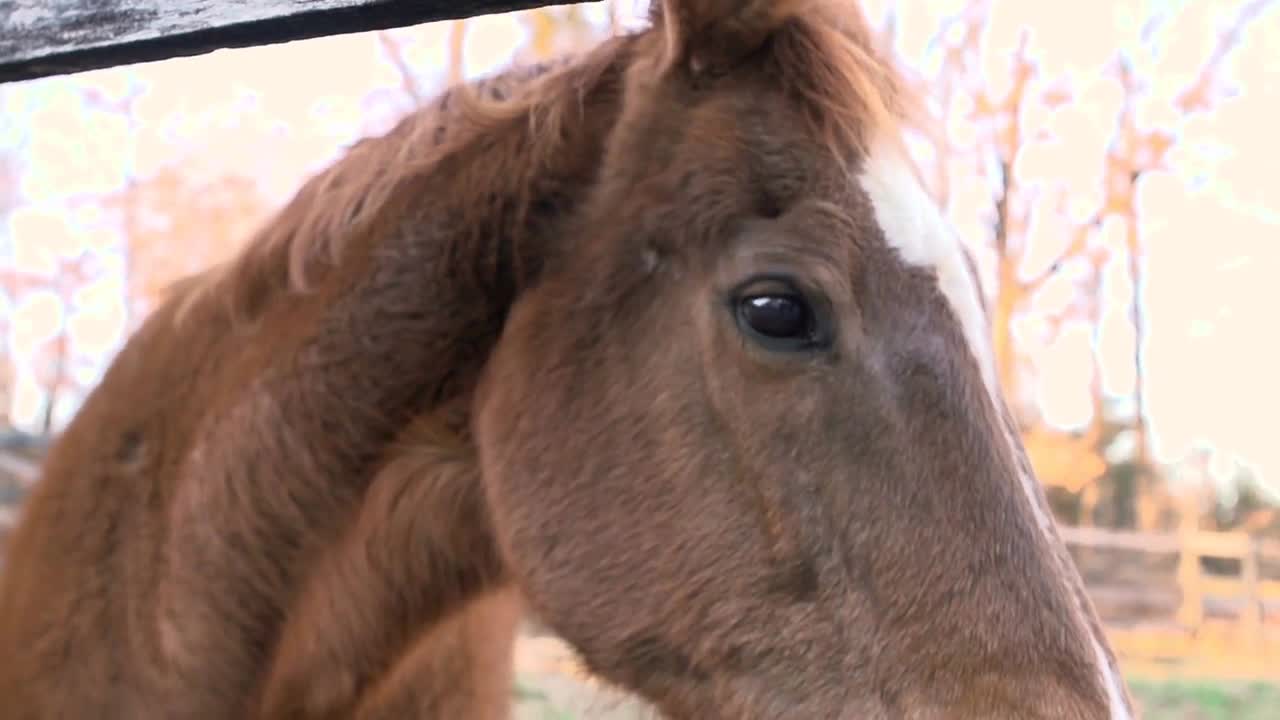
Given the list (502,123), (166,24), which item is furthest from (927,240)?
(166,24)

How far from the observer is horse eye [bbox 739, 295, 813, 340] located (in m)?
1.64

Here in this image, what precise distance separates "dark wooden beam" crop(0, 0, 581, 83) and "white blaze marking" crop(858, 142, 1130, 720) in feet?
1.83

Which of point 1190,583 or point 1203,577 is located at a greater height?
point 1190,583

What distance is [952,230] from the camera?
5.57ft

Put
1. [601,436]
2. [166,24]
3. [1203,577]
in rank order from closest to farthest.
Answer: [166,24] < [601,436] < [1203,577]

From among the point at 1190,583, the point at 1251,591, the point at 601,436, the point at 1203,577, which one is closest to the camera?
the point at 601,436

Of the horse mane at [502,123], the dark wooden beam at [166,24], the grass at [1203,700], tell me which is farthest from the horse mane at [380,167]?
the grass at [1203,700]

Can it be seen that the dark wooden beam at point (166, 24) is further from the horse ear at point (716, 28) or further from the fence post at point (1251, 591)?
the fence post at point (1251, 591)

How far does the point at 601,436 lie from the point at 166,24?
907mm

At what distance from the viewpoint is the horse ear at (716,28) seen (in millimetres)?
1752

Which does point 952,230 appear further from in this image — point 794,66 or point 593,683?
point 593,683

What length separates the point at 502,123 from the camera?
1973 mm

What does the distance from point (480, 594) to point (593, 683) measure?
280mm

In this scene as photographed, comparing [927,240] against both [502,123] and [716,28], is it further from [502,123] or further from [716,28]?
[502,123]
